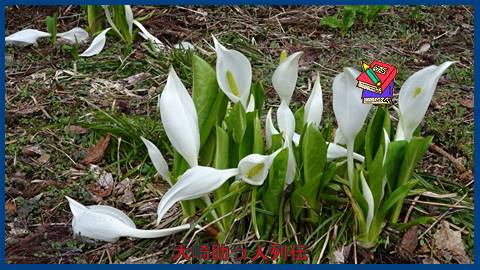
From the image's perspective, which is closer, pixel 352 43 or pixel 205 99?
pixel 205 99

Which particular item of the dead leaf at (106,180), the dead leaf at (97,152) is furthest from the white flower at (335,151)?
the dead leaf at (97,152)

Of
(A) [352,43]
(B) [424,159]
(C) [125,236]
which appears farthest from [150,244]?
(A) [352,43]

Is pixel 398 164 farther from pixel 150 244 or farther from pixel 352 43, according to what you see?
pixel 352 43

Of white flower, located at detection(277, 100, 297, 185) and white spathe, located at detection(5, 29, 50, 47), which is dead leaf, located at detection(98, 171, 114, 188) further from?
white spathe, located at detection(5, 29, 50, 47)

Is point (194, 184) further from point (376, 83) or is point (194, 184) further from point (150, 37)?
point (150, 37)

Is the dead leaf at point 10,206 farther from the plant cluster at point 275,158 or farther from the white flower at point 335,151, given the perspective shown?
the white flower at point 335,151
